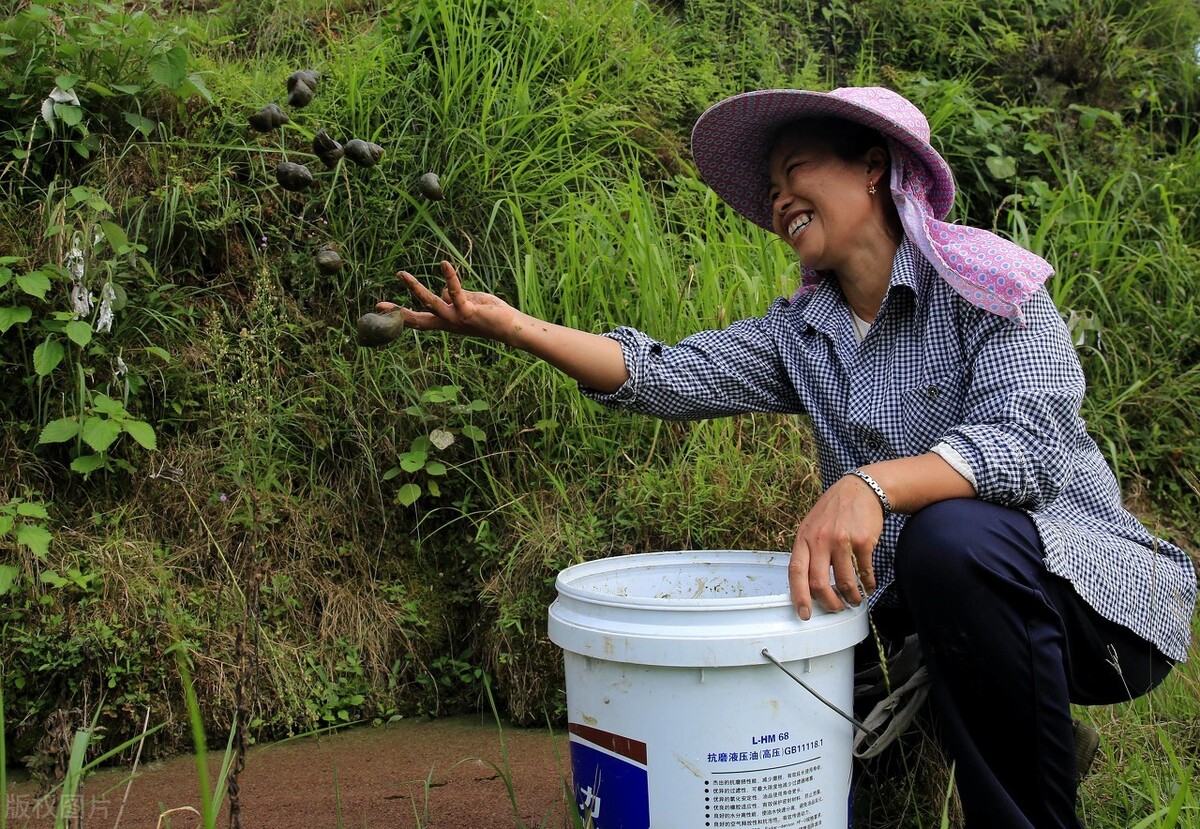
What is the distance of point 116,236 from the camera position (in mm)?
3057

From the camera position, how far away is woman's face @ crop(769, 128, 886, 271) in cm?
208

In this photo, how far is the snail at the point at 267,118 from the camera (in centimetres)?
325

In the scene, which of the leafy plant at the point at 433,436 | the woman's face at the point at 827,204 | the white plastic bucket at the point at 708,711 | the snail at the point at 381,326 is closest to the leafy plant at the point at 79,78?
the leafy plant at the point at 433,436

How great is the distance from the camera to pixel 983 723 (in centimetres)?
174

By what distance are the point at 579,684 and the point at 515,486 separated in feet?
5.08

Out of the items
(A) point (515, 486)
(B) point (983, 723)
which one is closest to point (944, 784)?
(B) point (983, 723)

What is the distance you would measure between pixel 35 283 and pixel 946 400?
7.81 ft

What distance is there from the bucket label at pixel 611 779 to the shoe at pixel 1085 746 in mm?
Answer: 788

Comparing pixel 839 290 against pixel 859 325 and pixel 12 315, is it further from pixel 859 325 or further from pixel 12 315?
pixel 12 315

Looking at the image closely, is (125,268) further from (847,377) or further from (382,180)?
(847,377)

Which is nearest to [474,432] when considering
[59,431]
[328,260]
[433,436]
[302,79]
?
[433,436]

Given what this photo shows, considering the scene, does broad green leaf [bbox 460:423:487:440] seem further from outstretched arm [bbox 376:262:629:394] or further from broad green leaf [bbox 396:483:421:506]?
outstretched arm [bbox 376:262:629:394]

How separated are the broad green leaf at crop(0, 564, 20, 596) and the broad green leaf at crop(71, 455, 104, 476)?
1.04ft

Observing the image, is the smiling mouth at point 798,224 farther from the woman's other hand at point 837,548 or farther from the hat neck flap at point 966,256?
the woman's other hand at point 837,548
